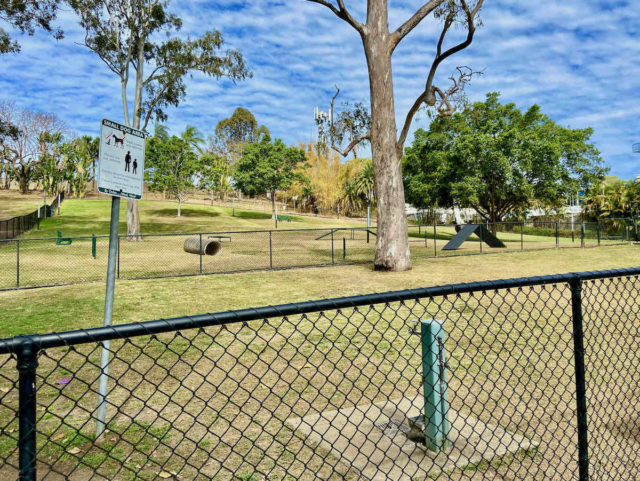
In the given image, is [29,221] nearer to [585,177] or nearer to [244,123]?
[585,177]

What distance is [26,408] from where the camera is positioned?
1726mm

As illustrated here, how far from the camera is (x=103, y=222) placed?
42.0m

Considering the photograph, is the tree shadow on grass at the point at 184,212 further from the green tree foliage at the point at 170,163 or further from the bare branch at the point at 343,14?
the bare branch at the point at 343,14

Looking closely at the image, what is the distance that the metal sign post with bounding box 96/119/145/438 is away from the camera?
3.52 meters

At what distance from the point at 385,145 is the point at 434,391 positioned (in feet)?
40.0

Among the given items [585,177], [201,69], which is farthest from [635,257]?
[201,69]

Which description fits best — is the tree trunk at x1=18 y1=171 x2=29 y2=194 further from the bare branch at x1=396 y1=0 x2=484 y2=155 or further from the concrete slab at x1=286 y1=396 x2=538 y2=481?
the concrete slab at x1=286 y1=396 x2=538 y2=481

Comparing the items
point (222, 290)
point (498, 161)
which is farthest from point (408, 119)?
point (498, 161)

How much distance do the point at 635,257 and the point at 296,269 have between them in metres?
14.9

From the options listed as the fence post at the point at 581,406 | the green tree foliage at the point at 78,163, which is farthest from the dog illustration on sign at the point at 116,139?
the green tree foliage at the point at 78,163

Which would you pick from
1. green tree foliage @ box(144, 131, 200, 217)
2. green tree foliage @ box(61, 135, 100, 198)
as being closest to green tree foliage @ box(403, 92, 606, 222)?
green tree foliage @ box(144, 131, 200, 217)

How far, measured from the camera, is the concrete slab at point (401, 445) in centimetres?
336

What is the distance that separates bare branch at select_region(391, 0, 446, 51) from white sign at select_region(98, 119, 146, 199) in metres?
13.3

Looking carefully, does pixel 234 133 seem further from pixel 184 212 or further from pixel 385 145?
pixel 385 145
